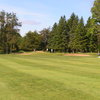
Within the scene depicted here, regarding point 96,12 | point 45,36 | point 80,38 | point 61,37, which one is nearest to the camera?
point 96,12

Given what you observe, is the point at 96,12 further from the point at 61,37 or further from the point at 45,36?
the point at 45,36

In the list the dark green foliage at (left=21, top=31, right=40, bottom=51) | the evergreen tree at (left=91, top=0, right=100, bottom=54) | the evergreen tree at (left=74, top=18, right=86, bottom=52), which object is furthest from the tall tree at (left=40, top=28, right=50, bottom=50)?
the evergreen tree at (left=91, top=0, right=100, bottom=54)

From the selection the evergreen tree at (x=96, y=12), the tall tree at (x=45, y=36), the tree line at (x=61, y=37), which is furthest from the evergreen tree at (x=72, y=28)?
the evergreen tree at (x=96, y=12)

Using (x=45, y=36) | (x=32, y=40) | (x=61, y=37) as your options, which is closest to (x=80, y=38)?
(x=61, y=37)

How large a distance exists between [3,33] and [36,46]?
46.6ft

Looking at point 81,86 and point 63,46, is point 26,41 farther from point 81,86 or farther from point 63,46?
point 81,86

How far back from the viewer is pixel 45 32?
11175cm

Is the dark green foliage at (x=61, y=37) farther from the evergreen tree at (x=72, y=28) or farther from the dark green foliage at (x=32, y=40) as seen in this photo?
the dark green foliage at (x=32, y=40)

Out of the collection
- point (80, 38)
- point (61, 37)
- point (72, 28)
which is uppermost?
point (72, 28)

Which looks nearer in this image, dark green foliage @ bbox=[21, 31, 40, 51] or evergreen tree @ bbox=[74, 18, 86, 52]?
evergreen tree @ bbox=[74, 18, 86, 52]

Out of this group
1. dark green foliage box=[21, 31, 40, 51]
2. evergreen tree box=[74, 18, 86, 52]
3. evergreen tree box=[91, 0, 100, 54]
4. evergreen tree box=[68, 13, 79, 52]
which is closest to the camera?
evergreen tree box=[91, 0, 100, 54]

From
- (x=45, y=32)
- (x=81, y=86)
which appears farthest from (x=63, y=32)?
(x=81, y=86)

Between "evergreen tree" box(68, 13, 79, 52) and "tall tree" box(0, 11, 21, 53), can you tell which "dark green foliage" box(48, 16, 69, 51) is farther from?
"tall tree" box(0, 11, 21, 53)

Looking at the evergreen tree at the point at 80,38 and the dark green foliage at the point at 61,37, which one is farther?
the dark green foliage at the point at 61,37
